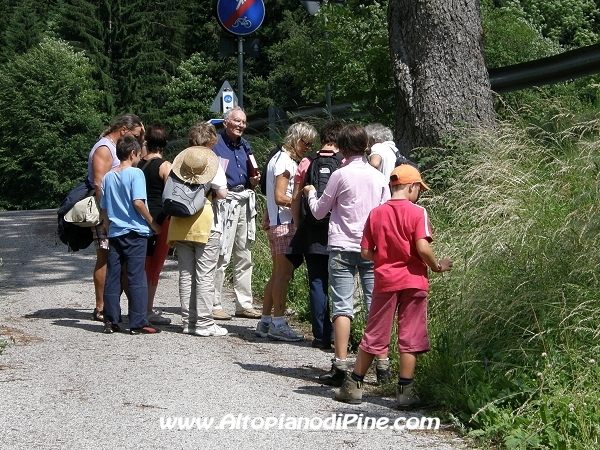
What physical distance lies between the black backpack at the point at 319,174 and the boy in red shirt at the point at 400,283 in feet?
4.92

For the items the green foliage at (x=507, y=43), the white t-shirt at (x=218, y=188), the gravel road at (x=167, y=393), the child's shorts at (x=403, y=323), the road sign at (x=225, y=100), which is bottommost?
the gravel road at (x=167, y=393)

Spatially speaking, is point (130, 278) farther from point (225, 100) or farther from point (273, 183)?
point (225, 100)

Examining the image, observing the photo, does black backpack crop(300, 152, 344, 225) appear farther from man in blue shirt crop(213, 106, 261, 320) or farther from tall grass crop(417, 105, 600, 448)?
man in blue shirt crop(213, 106, 261, 320)

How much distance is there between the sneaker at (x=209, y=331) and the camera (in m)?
9.52

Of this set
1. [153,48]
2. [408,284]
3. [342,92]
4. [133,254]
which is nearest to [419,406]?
[408,284]

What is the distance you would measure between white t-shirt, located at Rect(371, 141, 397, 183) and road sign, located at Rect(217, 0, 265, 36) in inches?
233

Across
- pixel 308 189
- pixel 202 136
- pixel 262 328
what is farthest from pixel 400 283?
pixel 202 136

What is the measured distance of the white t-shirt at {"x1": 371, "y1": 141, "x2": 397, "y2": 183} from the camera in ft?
31.0

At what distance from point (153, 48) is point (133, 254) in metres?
55.2

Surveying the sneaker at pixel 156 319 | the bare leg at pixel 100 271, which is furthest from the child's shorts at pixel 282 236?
the bare leg at pixel 100 271

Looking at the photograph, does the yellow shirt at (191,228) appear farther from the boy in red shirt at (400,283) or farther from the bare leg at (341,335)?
the boy in red shirt at (400,283)

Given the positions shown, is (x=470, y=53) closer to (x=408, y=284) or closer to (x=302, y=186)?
(x=302, y=186)

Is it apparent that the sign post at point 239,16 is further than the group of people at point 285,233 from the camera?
Yes

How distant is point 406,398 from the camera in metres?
6.85
